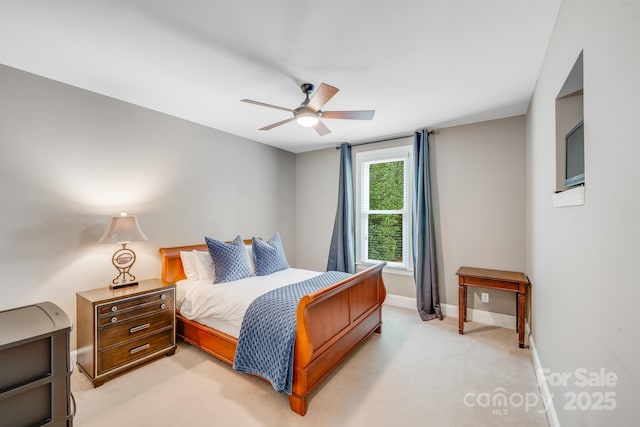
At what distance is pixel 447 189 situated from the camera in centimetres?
376

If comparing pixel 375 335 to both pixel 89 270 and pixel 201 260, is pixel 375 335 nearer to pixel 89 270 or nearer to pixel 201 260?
pixel 201 260

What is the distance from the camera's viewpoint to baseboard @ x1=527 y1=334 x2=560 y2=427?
1736 mm

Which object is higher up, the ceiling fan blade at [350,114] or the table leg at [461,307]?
the ceiling fan blade at [350,114]

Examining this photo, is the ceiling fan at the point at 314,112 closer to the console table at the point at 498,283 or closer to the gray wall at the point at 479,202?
the gray wall at the point at 479,202

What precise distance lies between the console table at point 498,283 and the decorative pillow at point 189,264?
3118 millimetres

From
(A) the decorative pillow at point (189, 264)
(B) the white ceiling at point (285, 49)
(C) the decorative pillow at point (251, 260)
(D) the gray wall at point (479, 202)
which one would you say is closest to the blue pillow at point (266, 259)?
Result: (C) the decorative pillow at point (251, 260)

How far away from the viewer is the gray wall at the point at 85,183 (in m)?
2.27

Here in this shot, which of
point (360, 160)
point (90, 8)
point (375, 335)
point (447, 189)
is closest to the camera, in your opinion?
point (90, 8)

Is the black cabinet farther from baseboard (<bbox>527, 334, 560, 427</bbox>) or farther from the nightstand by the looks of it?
baseboard (<bbox>527, 334, 560, 427</bbox>)

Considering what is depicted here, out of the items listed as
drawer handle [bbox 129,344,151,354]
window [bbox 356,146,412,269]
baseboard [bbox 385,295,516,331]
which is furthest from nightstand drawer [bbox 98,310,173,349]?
baseboard [bbox 385,295,516,331]

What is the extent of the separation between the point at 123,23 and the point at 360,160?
342cm

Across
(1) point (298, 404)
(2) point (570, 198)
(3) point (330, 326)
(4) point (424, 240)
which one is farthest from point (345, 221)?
(2) point (570, 198)

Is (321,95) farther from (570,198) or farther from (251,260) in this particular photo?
(251,260)

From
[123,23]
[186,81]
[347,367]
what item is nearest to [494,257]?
[347,367]
